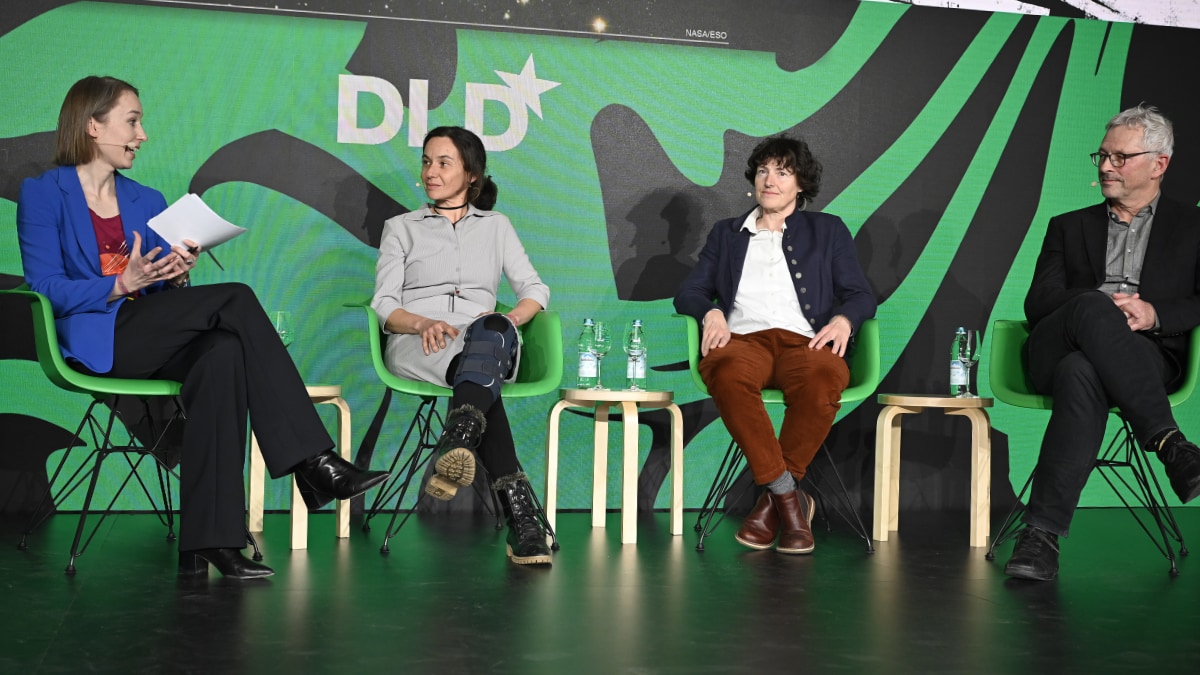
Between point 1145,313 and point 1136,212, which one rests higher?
point 1136,212

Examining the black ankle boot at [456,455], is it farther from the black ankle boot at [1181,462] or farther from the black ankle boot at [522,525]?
the black ankle boot at [1181,462]

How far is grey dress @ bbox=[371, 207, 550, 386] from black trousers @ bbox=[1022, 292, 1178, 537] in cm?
163

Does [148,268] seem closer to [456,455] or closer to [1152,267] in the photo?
[456,455]

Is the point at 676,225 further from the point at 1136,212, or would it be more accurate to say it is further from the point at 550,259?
the point at 1136,212

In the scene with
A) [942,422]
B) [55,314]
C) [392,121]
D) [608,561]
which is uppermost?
[392,121]

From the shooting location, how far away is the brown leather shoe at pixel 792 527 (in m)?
3.34

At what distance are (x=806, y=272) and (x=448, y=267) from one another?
47.8 inches

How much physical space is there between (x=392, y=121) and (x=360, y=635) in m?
2.61

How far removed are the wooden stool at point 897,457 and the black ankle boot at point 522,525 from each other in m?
1.32

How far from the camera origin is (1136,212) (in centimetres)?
355

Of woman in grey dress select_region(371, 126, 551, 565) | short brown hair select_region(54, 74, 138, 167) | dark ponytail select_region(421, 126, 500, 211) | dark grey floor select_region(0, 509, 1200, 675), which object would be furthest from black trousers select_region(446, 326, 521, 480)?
short brown hair select_region(54, 74, 138, 167)

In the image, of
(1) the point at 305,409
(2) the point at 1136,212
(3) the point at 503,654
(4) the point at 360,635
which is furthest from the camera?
(2) the point at 1136,212

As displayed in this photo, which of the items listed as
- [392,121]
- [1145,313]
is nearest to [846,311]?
[1145,313]

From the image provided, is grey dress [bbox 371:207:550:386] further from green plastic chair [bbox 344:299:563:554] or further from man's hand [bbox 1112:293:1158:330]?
man's hand [bbox 1112:293:1158:330]
